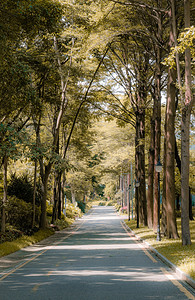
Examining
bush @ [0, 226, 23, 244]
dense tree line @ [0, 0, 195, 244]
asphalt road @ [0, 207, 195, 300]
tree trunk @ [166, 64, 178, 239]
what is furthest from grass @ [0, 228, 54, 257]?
tree trunk @ [166, 64, 178, 239]

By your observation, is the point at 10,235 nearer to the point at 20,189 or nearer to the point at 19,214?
the point at 19,214

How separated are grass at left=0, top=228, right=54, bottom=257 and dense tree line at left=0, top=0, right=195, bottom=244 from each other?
1109mm

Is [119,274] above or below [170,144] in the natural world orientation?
below

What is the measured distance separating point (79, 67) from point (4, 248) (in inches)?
578

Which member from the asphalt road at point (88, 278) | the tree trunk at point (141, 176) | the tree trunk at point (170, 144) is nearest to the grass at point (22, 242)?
the asphalt road at point (88, 278)

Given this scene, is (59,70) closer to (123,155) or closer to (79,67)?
(79,67)

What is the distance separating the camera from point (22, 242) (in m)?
18.7

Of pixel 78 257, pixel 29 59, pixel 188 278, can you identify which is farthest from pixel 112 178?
pixel 188 278

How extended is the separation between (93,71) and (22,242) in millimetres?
15035

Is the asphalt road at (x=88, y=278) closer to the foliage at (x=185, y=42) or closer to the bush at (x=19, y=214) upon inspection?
the foliage at (x=185, y=42)

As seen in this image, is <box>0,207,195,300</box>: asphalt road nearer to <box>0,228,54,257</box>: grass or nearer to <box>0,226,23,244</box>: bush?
<box>0,228,54,257</box>: grass

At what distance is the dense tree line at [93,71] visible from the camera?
15677 mm

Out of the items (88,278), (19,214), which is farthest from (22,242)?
(88,278)

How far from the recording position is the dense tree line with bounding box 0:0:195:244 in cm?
1568
